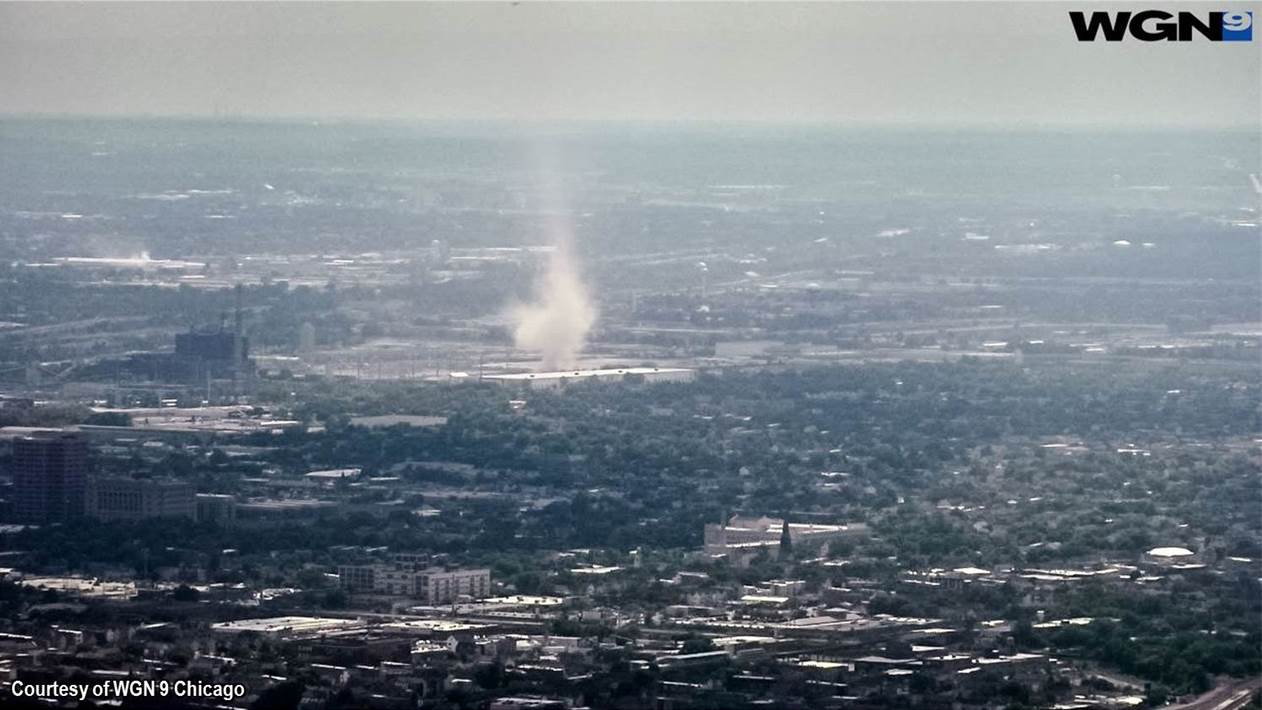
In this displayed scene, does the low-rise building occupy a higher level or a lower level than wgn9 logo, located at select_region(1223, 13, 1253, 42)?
lower

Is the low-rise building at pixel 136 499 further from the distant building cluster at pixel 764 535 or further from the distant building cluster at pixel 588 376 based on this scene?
the distant building cluster at pixel 588 376

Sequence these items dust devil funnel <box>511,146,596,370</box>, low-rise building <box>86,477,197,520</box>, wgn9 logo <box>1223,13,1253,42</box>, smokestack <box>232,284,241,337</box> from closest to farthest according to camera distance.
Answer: wgn9 logo <box>1223,13,1253,42</box> < low-rise building <box>86,477,197,520</box> < smokestack <box>232,284,241,337</box> < dust devil funnel <box>511,146,596,370</box>

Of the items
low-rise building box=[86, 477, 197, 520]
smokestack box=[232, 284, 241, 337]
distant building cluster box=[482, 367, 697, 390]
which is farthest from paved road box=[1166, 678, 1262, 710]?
smokestack box=[232, 284, 241, 337]

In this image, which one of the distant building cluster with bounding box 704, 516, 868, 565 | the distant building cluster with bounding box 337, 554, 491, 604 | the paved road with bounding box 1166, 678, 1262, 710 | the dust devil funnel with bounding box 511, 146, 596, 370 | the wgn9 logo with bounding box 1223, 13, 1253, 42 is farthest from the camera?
the dust devil funnel with bounding box 511, 146, 596, 370

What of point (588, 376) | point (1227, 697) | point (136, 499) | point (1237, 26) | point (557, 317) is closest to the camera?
point (1227, 697)

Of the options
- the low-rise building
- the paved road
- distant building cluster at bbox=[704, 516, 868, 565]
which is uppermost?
the low-rise building

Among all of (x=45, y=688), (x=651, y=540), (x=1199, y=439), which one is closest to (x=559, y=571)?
(x=651, y=540)

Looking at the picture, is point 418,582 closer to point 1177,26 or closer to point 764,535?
point 764,535

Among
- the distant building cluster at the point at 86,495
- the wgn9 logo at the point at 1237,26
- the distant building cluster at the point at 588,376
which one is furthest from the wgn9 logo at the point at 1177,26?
the distant building cluster at the point at 588,376

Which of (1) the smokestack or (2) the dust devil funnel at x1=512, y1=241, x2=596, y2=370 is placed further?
(2) the dust devil funnel at x1=512, y1=241, x2=596, y2=370

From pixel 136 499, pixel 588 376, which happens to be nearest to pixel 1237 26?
pixel 136 499

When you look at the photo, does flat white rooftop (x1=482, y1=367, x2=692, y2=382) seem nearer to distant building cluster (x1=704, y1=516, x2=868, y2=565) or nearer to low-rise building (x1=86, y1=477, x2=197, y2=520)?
distant building cluster (x1=704, y1=516, x2=868, y2=565)
